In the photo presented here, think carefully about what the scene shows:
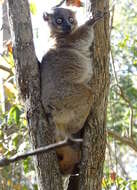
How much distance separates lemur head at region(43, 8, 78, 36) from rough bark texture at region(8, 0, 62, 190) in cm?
142

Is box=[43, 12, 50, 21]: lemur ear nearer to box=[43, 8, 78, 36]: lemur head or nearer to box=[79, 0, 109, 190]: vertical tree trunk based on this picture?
box=[43, 8, 78, 36]: lemur head

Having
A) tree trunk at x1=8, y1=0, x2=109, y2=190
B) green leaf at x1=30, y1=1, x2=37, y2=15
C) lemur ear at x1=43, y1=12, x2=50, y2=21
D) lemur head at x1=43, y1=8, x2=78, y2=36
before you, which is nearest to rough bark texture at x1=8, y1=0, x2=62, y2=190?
tree trunk at x1=8, y1=0, x2=109, y2=190

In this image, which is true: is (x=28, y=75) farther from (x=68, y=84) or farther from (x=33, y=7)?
(x=33, y=7)

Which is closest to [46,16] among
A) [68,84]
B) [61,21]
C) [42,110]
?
[61,21]

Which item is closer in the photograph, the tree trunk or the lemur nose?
the tree trunk

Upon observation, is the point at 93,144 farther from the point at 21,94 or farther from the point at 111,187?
the point at 111,187

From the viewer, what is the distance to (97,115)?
154 inches

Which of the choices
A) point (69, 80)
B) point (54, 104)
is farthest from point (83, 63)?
point (54, 104)

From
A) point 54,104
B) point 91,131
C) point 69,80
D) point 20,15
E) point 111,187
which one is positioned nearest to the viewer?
point 20,15

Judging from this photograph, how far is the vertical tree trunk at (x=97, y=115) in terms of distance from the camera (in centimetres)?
371

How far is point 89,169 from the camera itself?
372 centimetres

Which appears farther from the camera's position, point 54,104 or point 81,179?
point 54,104

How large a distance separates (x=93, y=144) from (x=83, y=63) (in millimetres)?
1025

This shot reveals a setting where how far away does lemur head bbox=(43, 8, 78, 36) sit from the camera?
5.05 m
